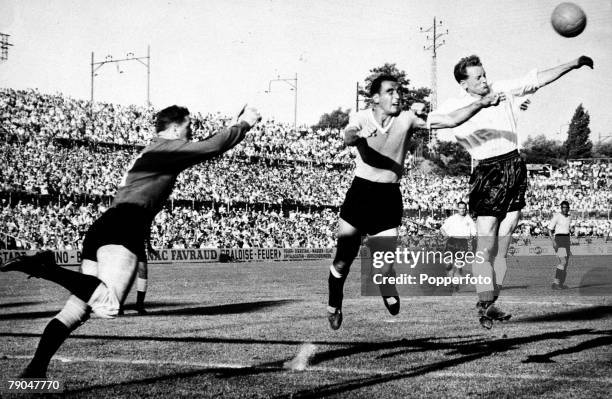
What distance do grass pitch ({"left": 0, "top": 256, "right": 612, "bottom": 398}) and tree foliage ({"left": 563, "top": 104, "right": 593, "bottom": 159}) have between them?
99594mm

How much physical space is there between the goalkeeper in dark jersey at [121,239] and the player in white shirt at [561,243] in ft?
48.6

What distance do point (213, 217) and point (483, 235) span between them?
1309 inches

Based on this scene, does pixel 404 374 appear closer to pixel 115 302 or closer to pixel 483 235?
pixel 483 235

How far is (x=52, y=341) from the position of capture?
234 inches

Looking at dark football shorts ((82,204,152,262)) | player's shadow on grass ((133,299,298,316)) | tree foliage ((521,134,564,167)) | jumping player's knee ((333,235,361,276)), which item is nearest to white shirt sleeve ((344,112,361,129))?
jumping player's knee ((333,235,361,276))

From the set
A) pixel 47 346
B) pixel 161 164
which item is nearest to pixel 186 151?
pixel 161 164

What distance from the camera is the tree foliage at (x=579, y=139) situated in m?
107

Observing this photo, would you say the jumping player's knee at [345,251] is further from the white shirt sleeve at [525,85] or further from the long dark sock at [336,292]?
the white shirt sleeve at [525,85]

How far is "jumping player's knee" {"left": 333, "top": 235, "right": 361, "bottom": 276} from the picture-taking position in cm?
811

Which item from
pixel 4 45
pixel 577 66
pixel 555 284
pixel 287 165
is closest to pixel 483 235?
pixel 577 66

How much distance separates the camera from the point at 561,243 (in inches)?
777

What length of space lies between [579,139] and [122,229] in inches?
4494

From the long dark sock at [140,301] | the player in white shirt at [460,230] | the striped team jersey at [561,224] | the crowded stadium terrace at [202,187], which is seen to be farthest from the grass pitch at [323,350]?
the crowded stadium terrace at [202,187]

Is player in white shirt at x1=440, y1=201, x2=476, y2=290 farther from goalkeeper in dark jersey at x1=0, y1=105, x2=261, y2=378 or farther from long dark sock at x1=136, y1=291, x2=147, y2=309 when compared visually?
goalkeeper in dark jersey at x1=0, y1=105, x2=261, y2=378
